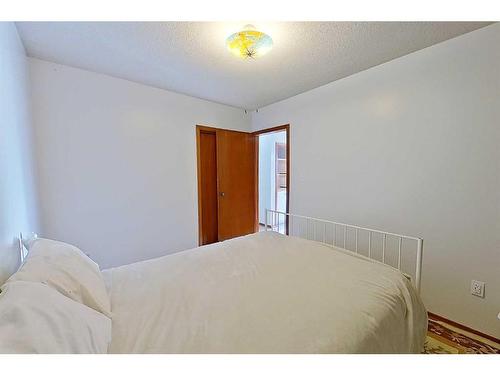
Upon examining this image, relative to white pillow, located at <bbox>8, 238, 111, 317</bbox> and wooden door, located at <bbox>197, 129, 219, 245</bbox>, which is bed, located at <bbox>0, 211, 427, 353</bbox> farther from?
wooden door, located at <bbox>197, 129, 219, 245</bbox>

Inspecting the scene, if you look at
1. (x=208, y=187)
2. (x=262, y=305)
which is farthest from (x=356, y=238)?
(x=208, y=187)

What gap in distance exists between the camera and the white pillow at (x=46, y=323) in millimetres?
605

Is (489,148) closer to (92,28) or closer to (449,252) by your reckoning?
(449,252)

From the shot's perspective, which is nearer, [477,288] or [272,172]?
[477,288]

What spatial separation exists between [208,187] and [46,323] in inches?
115

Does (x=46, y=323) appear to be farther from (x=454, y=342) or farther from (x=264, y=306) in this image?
(x=454, y=342)

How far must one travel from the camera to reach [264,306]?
105cm

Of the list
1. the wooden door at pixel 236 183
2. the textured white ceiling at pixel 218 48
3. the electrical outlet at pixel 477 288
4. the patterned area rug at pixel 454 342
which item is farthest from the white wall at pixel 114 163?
the electrical outlet at pixel 477 288

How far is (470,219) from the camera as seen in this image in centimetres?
176

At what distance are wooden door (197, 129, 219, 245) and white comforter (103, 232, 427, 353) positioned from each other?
1909 millimetres

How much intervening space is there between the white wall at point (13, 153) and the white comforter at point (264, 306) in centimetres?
54

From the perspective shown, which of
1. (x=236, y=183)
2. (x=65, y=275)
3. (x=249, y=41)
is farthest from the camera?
(x=236, y=183)

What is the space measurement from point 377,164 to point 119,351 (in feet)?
7.99
